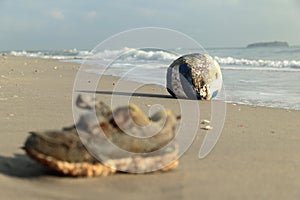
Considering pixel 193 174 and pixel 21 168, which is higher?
pixel 21 168

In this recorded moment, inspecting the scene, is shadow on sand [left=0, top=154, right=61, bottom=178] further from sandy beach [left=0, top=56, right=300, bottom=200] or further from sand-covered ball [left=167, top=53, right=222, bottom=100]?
sand-covered ball [left=167, top=53, right=222, bottom=100]

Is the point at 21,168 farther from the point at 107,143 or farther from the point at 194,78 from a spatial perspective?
the point at 194,78

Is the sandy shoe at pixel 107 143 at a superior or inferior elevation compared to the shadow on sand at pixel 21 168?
superior

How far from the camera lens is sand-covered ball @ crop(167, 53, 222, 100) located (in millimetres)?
7133

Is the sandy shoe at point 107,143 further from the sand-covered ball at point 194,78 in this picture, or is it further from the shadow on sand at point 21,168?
the sand-covered ball at point 194,78

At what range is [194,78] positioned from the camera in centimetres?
714

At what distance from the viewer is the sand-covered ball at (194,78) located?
7.13m

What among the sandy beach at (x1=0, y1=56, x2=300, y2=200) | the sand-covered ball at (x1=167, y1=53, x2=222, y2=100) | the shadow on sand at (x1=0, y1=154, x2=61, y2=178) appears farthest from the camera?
the sand-covered ball at (x1=167, y1=53, x2=222, y2=100)

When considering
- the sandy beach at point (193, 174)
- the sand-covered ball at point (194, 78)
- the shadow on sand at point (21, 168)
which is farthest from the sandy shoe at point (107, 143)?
the sand-covered ball at point (194, 78)

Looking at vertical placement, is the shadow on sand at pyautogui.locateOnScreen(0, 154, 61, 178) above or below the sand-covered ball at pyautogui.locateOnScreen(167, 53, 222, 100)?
below

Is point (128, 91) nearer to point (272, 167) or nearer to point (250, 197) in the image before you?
point (272, 167)

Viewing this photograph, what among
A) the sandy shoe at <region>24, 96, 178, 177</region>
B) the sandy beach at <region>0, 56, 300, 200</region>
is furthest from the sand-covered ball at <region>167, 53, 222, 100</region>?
the sandy shoe at <region>24, 96, 178, 177</region>

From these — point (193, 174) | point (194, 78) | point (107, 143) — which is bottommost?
point (193, 174)

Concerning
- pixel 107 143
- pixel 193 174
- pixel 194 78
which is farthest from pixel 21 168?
pixel 194 78
